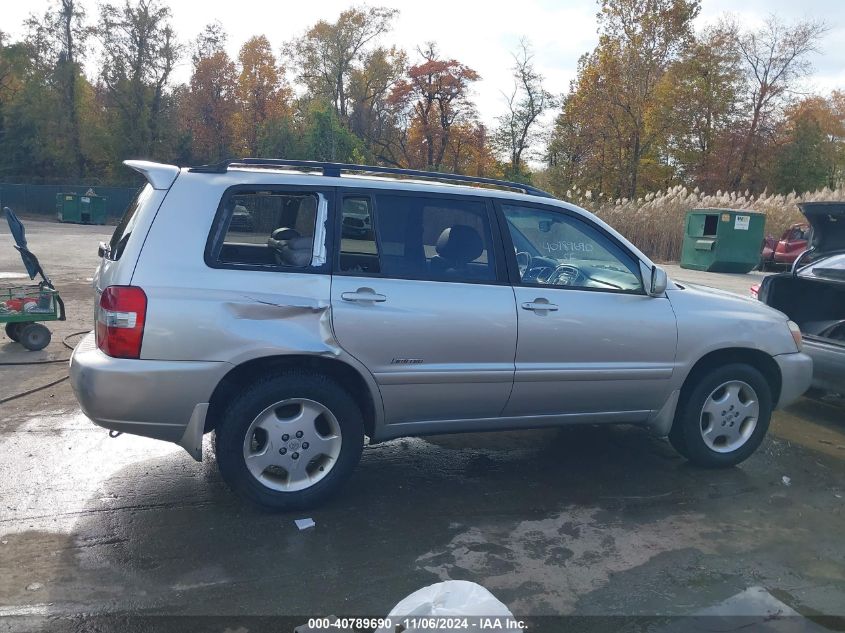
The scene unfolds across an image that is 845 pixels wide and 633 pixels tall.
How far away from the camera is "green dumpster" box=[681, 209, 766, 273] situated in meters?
20.3

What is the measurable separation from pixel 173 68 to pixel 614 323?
45.7m

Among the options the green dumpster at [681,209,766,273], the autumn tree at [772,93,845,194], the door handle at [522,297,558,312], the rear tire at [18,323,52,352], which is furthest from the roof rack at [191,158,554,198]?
the autumn tree at [772,93,845,194]

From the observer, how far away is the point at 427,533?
12.5ft

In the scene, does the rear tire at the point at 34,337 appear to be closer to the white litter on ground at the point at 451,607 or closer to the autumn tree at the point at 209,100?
the white litter on ground at the point at 451,607

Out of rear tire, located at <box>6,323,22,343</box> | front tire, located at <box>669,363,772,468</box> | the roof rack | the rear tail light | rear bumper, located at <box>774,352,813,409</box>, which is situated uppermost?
the roof rack

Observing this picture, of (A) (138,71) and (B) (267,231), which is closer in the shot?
(B) (267,231)

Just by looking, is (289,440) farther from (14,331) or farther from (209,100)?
(209,100)

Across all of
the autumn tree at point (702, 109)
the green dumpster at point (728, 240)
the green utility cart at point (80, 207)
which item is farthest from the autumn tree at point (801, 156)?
the green utility cart at point (80, 207)

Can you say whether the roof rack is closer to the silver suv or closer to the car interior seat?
the silver suv

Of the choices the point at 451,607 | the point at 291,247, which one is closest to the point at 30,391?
the point at 291,247

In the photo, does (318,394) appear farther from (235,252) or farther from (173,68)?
(173,68)

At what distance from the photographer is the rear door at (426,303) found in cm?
390

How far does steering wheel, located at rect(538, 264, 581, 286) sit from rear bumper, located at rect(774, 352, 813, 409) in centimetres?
164

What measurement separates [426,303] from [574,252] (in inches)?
47.5
